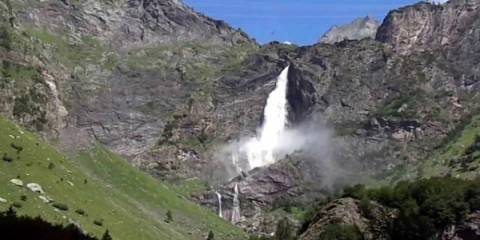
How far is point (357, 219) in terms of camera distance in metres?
83.8

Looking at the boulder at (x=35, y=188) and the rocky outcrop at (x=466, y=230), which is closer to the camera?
the boulder at (x=35, y=188)

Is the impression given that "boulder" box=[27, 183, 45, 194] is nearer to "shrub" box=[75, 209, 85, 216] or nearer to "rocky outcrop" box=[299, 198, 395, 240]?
"shrub" box=[75, 209, 85, 216]

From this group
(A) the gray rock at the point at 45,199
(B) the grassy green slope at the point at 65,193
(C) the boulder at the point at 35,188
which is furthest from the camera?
(C) the boulder at the point at 35,188

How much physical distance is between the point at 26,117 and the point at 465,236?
442 feet

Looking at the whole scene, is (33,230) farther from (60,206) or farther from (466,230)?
(466,230)

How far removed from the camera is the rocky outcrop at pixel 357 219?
81.2 m

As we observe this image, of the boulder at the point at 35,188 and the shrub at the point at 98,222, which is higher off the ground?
the shrub at the point at 98,222

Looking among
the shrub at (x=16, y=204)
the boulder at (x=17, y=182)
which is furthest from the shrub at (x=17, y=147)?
the shrub at (x=16, y=204)

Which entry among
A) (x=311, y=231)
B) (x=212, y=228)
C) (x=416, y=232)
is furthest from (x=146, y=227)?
(x=212, y=228)

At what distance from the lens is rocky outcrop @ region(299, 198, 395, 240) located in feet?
266

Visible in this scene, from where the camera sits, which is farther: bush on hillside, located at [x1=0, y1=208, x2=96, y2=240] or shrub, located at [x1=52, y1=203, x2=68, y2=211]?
shrub, located at [x1=52, y1=203, x2=68, y2=211]

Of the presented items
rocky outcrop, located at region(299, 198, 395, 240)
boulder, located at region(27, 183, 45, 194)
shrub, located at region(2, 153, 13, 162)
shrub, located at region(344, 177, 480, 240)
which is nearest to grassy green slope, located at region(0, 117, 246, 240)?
shrub, located at region(2, 153, 13, 162)

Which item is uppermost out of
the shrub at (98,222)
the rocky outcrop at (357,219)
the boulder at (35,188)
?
the rocky outcrop at (357,219)

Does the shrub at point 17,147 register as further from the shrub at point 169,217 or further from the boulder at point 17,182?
the shrub at point 169,217
